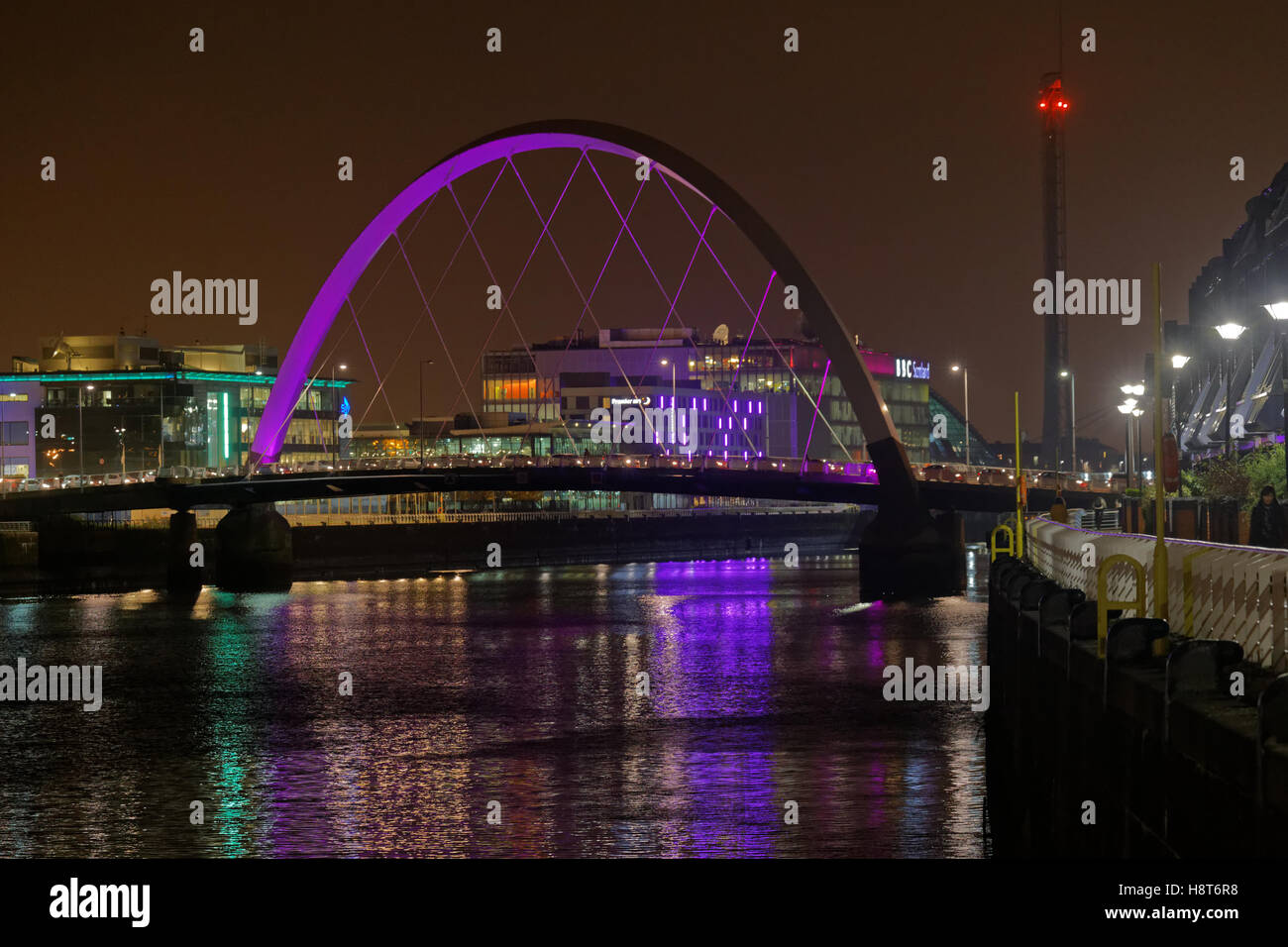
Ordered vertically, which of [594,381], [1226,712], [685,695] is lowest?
[685,695]

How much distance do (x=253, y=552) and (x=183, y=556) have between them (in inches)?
133

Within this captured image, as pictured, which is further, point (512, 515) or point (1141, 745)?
point (512, 515)

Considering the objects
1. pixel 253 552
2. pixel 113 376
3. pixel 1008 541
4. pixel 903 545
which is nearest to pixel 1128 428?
pixel 903 545

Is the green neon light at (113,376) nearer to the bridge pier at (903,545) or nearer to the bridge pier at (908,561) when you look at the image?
the bridge pier at (903,545)

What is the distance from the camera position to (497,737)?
32375 mm

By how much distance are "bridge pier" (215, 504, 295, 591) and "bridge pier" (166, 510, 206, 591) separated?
132 centimetres

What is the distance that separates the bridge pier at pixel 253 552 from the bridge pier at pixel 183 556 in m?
1.32

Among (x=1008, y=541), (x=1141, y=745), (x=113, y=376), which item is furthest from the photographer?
(x=113, y=376)

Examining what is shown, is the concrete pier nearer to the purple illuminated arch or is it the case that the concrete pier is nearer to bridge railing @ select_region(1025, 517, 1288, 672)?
bridge railing @ select_region(1025, 517, 1288, 672)

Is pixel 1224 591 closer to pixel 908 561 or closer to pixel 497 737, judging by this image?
pixel 497 737
